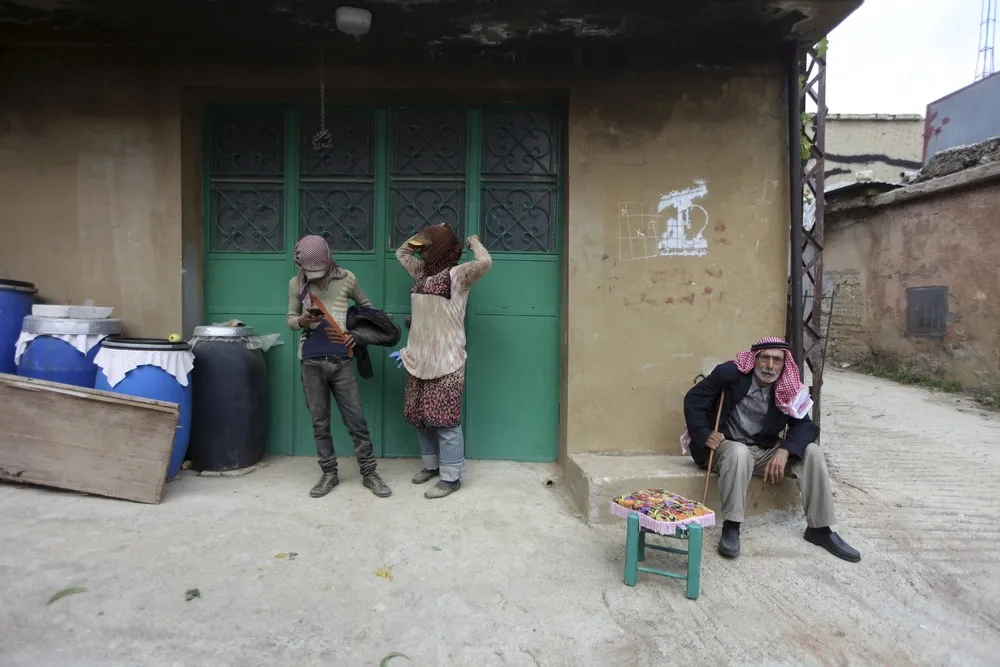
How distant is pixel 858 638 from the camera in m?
2.36

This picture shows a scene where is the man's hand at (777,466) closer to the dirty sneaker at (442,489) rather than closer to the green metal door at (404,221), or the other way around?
the green metal door at (404,221)

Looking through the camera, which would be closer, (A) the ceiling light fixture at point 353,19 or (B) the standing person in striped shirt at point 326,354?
(A) the ceiling light fixture at point 353,19

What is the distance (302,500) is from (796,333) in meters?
3.22

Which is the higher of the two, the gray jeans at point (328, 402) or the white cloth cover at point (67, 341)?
the white cloth cover at point (67, 341)

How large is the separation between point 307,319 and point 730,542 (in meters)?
2.60

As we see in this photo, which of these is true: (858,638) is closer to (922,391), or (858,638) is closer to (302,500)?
(302,500)

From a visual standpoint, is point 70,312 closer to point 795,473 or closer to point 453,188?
point 453,188

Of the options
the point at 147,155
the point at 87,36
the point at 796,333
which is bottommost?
the point at 796,333

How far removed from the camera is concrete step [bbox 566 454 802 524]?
10.8ft

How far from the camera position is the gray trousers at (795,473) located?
303cm

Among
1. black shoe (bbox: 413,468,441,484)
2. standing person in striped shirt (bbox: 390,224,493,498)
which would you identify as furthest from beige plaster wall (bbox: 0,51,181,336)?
black shoe (bbox: 413,468,441,484)

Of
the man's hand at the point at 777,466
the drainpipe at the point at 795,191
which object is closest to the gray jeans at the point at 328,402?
the man's hand at the point at 777,466

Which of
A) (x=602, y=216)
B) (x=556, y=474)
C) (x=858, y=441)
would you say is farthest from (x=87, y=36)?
(x=858, y=441)

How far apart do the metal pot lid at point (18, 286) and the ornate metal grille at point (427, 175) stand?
2310 millimetres
